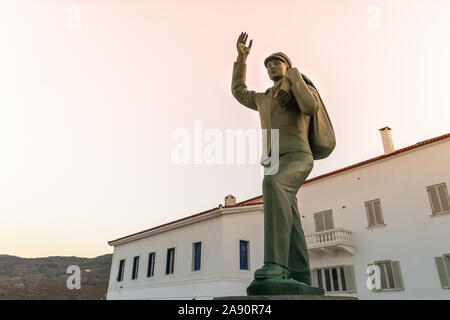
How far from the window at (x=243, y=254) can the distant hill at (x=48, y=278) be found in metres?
25.2

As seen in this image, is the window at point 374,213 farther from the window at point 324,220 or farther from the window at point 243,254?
the window at point 243,254

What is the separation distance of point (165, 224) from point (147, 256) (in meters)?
3.69

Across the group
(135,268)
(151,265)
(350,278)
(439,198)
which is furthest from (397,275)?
(135,268)

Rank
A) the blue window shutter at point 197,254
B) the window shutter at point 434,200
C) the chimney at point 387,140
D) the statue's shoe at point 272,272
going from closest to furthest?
the statue's shoe at point 272,272, the window shutter at point 434,200, the chimney at point 387,140, the blue window shutter at point 197,254

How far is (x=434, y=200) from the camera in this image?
16016 mm

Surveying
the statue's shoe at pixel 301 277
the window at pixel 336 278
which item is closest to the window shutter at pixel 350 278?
the window at pixel 336 278

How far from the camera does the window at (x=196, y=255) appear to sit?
21484mm

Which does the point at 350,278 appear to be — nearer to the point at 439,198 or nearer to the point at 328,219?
the point at 328,219

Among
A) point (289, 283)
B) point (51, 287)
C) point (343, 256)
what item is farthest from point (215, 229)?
point (51, 287)

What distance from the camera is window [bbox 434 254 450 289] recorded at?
47.3 feet

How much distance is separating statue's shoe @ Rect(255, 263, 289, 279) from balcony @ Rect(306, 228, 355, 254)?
16142 mm

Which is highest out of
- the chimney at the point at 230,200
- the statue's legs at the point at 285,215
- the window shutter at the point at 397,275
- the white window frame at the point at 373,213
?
the chimney at the point at 230,200

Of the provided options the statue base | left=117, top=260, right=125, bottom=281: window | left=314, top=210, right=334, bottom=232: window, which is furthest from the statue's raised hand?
left=117, top=260, right=125, bottom=281: window
